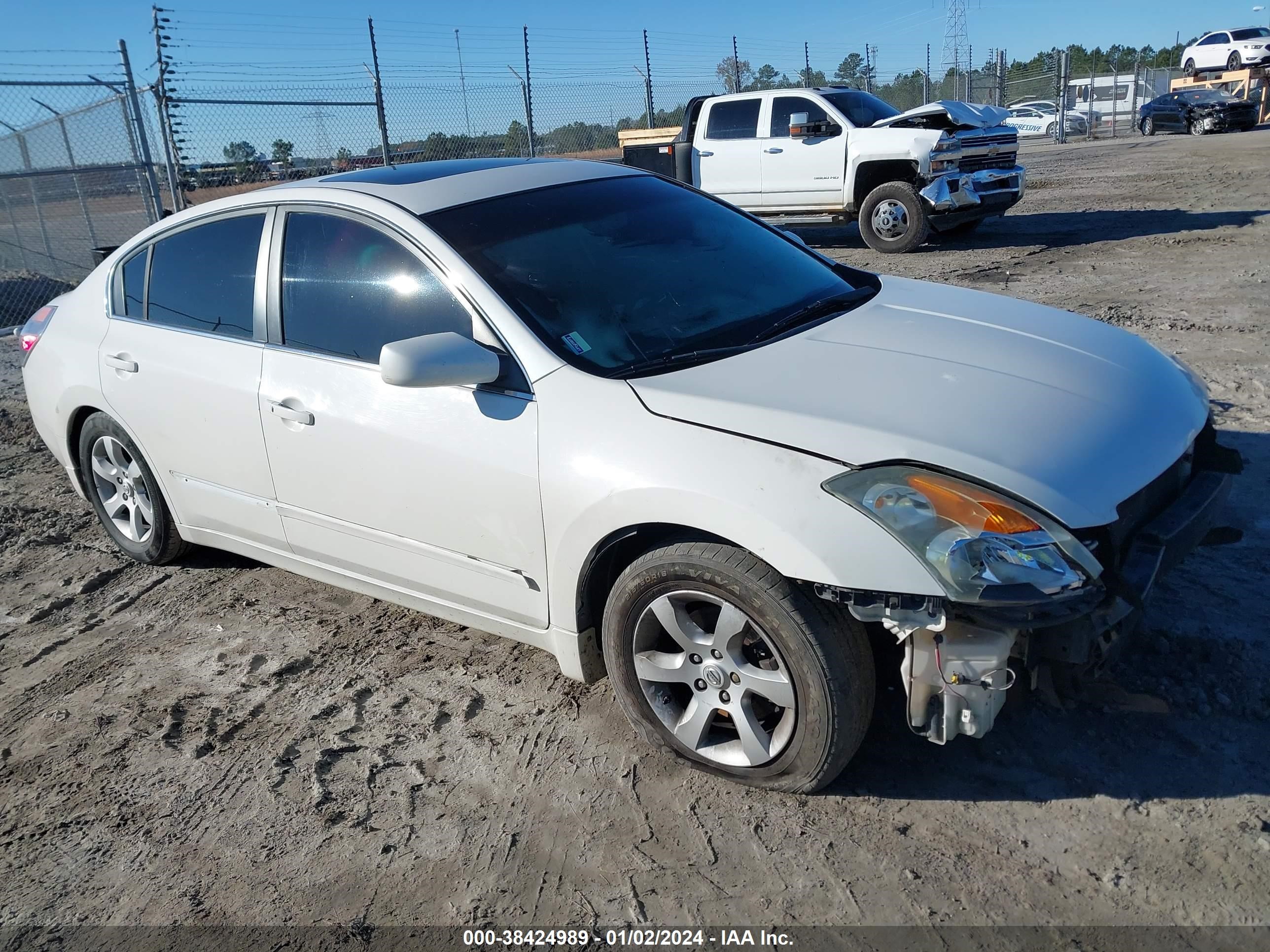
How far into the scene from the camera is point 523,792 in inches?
116

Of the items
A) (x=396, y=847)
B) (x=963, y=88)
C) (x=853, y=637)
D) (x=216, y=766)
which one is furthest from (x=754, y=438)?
(x=963, y=88)

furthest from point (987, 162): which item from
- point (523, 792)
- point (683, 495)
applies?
point (523, 792)

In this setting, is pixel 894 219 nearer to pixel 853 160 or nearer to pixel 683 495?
pixel 853 160

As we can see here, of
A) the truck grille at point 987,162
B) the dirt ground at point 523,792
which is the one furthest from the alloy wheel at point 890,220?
the dirt ground at point 523,792

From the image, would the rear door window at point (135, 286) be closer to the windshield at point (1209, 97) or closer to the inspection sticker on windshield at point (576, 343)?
the inspection sticker on windshield at point (576, 343)

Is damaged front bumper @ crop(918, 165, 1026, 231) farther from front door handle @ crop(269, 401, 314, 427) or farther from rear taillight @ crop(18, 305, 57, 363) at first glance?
front door handle @ crop(269, 401, 314, 427)

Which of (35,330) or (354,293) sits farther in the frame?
(35,330)

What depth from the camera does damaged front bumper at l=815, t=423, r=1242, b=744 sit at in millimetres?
2391

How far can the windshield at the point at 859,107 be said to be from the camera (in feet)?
40.5

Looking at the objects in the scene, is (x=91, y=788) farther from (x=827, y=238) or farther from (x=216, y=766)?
(x=827, y=238)

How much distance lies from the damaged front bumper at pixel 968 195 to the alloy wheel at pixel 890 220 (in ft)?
1.12

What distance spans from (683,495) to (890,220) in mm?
10282

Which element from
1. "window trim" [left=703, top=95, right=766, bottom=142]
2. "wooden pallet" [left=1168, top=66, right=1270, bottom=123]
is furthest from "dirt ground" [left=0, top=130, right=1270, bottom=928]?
"wooden pallet" [left=1168, top=66, right=1270, bottom=123]

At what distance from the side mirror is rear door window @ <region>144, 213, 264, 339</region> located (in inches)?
44.8
